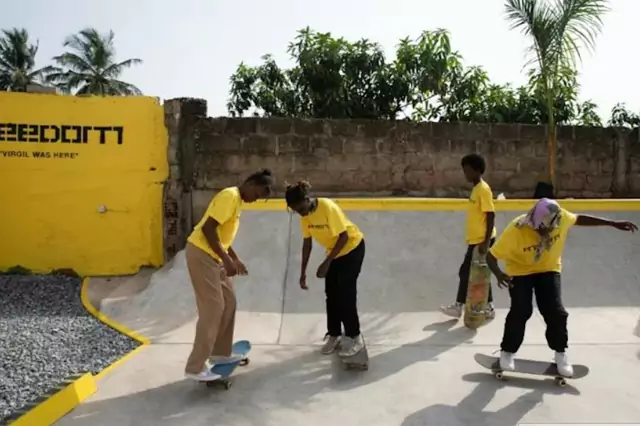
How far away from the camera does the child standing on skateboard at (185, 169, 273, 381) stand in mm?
4531

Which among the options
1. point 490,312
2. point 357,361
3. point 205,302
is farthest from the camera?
point 490,312

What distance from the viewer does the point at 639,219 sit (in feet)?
28.6

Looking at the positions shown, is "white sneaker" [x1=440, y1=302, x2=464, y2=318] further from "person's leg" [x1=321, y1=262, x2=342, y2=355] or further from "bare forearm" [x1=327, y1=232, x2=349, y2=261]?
"bare forearm" [x1=327, y1=232, x2=349, y2=261]

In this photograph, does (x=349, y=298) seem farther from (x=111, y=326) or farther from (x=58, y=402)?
(x=111, y=326)

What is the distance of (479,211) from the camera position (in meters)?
6.10

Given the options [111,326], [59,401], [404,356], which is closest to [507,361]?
[404,356]

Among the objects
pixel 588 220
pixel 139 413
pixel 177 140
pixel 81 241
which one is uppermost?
pixel 177 140

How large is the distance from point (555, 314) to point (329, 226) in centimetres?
175

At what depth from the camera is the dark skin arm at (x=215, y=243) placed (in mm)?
4508

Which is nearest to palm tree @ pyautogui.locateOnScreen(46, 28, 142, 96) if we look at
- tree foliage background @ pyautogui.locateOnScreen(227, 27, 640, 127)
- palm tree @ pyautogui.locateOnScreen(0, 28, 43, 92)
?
palm tree @ pyautogui.locateOnScreen(0, 28, 43, 92)

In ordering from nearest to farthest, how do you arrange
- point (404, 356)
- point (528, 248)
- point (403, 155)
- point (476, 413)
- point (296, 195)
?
point (476, 413), point (528, 248), point (296, 195), point (404, 356), point (403, 155)

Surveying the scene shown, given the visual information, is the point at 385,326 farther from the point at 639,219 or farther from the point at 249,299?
the point at 639,219

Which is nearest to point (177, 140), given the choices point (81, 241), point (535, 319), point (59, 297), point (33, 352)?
point (81, 241)

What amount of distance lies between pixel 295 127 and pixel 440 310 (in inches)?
149
